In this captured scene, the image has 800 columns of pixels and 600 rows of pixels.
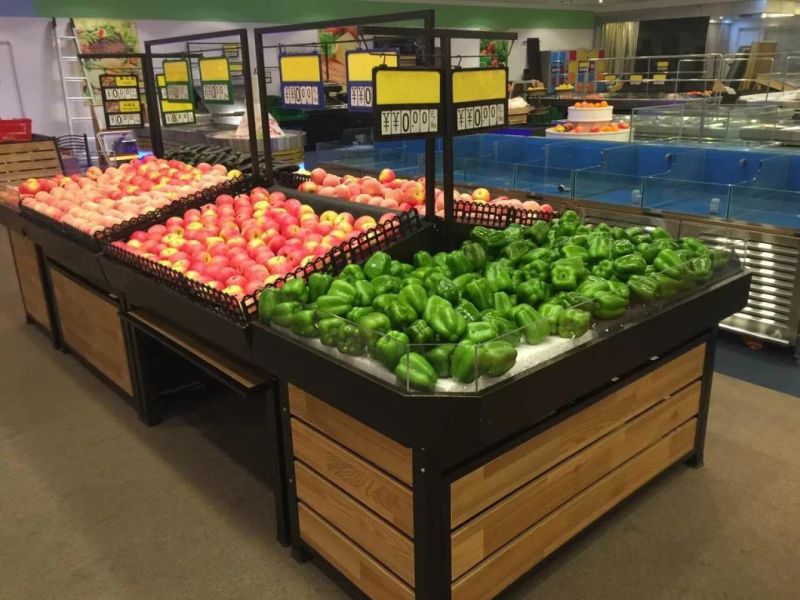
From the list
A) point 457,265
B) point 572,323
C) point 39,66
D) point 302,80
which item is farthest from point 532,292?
point 39,66

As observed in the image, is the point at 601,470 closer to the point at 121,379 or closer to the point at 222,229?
the point at 222,229

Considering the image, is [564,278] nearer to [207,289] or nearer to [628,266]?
[628,266]

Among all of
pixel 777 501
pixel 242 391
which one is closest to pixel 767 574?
pixel 777 501

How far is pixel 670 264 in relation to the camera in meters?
2.64

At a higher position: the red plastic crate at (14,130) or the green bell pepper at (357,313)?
the green bell pepper at (357,313)

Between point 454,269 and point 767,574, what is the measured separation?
1.55 metres

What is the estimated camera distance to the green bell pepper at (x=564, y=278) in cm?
248

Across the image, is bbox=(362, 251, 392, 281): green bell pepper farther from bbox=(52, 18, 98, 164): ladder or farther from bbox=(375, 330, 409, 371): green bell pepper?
bbox=(52, 18, 98, 164): ladder

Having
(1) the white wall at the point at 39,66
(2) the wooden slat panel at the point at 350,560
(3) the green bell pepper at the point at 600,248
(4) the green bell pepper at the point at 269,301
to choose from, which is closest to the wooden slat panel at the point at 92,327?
(4) the green bell pepper at the point at 269,301

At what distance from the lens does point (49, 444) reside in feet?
11.7

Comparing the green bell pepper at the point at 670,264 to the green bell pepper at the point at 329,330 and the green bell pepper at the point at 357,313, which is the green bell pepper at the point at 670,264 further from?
the green bell pepper at the point at 329,330

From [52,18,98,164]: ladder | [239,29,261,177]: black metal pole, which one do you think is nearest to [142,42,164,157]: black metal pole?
[239,29,261,177]: black metal pole

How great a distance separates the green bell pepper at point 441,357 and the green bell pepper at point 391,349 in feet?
0.24

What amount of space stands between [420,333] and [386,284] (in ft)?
1.19
